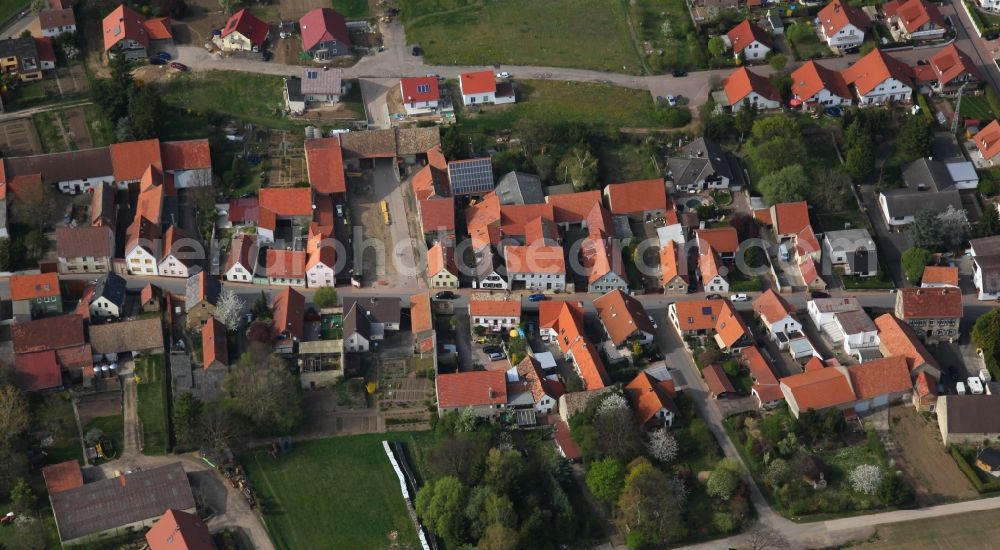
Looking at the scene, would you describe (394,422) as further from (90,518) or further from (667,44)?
(667,44)

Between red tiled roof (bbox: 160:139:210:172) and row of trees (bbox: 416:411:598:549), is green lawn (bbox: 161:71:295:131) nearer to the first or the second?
red tiled roof (bbox: 160:139:210:172)

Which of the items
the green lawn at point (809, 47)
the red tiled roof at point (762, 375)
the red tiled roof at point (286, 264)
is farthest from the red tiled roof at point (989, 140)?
the red tiled roof at point (286, 264)

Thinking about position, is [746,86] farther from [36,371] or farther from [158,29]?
[36,371]

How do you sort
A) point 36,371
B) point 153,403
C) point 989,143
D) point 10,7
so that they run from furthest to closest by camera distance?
1. point 10,7
2. point 989,143
3. point 36,371
4. point 153,403

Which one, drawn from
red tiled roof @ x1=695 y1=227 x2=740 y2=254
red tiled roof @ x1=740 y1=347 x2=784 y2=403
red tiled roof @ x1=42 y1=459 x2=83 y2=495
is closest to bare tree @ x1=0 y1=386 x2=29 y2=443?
red tiled roof @ x1=42 y1=459 x2=83 y2=495

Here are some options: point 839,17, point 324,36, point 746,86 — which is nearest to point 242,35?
point 324,36

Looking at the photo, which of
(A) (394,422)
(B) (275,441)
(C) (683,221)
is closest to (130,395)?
(B) (275,441)
